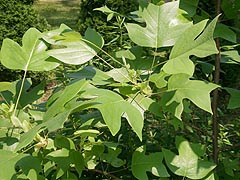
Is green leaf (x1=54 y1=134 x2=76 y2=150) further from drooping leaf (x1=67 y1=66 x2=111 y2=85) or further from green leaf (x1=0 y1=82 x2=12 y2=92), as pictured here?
green leaf (x1=0 y1=82 x2=12 y2=92)

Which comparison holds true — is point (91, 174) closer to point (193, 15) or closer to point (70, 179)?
point (70, 179)

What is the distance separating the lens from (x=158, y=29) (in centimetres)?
112

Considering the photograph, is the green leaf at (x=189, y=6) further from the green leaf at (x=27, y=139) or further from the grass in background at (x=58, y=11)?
the grass in background at (x=58, y=11)


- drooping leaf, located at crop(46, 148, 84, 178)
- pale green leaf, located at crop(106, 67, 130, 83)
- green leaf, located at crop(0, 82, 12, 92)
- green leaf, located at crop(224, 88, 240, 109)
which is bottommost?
green leaf, located at crop(224, 88, 240, 109)

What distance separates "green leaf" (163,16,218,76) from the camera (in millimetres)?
1000

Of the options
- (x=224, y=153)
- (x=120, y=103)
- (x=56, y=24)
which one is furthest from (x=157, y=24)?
(x=56, y=24)

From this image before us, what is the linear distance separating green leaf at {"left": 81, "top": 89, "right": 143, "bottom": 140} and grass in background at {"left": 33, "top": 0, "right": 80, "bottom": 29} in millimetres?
9643

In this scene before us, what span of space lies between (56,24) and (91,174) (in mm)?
9424

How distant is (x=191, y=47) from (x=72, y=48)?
29 centimetres

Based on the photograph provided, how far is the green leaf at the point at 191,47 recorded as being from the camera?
1000 millimetres

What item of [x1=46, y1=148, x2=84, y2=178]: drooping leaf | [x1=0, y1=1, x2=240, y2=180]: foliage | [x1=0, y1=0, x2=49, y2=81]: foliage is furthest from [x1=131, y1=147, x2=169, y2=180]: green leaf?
[x1=0, y1=0, x2=49, y2=81]: foliage

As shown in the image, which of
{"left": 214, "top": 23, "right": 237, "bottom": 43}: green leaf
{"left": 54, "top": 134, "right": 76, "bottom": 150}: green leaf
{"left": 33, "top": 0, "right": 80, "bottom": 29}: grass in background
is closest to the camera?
{"left": 54, "top": 134, "right": 76, "bottom": 150}: green leaf

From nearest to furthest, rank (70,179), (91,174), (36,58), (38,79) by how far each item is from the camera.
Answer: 1. (70,179)
2. (36,58)
3. (91,174)
4. (38,79)

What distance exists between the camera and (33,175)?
94cm
